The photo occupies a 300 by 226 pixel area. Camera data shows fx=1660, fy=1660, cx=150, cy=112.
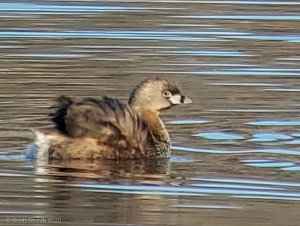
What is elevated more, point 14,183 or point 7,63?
point 7,63

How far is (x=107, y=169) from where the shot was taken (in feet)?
40.4

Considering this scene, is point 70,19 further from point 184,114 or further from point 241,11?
point 184,114

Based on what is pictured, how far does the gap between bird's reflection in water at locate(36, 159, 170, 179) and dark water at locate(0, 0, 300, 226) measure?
0.6 inches

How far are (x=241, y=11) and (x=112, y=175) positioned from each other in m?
12.0

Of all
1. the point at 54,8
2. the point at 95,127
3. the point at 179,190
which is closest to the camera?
the point at 179,190

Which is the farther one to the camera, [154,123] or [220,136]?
[220,136]

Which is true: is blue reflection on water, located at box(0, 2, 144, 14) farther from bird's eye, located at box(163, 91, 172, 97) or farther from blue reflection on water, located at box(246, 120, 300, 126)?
bird's eye, located at box(163, 91, 172, 97)

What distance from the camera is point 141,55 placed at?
18672mm

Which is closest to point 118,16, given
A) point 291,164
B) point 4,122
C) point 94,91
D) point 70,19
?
point 70,19

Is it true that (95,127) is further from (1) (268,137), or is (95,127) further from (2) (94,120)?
(1) (268,137)

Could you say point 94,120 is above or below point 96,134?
above

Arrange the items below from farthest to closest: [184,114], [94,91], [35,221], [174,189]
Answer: [94,91], [184,114], [174,189], [35,221]

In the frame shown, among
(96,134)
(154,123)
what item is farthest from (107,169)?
(154,123)

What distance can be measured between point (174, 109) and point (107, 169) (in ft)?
10.1
